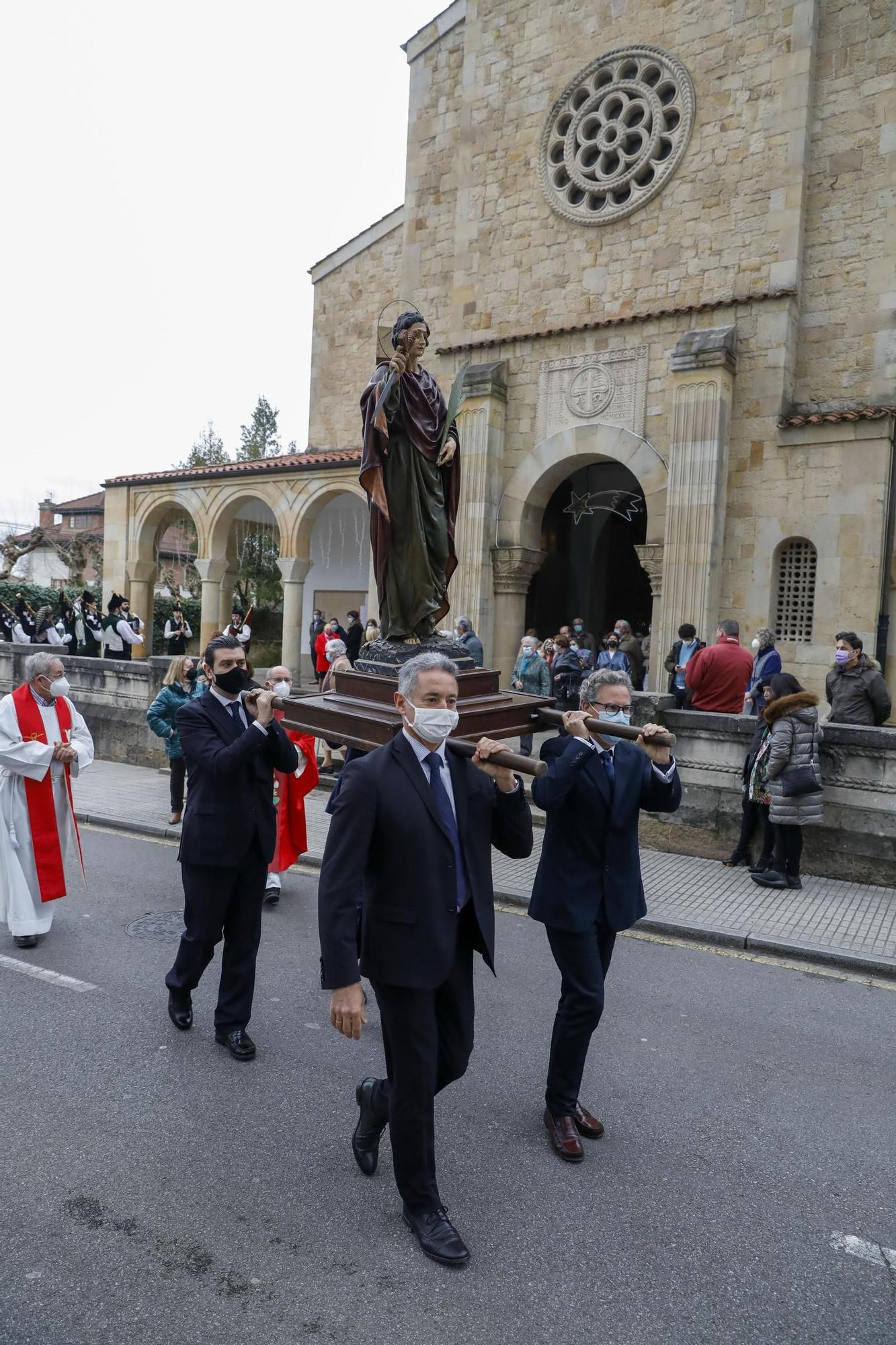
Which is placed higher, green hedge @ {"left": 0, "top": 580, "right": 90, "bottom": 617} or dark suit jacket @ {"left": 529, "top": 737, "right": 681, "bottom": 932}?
green hedge @ {"left": 0, "top": 580, "right": 90, "bottom": 617}

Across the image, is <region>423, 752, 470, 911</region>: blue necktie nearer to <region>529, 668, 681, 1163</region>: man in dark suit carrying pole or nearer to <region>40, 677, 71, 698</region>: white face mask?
<region>529, 668, 681, 1163</region>: man in dark suit carrying pole

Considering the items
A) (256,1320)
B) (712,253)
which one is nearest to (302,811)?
(256,1320)

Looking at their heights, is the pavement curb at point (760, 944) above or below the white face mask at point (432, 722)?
below

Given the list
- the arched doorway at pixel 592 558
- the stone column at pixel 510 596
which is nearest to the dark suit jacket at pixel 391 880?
the stone column at pixel 510 596

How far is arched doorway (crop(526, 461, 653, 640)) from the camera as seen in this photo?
19.0 metres

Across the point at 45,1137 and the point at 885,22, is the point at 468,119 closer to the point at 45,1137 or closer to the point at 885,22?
the point at 885,22

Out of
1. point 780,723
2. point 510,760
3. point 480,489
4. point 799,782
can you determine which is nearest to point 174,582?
point 480,489

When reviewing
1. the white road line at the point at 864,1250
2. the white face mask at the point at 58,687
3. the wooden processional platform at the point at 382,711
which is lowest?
the white road line at the point at 864,1250

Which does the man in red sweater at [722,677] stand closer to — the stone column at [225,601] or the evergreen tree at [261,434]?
the stone column at [225,601]

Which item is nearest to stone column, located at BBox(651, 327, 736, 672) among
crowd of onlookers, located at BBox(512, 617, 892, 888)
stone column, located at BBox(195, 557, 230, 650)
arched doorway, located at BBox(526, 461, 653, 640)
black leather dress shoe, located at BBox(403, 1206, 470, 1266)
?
crowd of onlookers, located at BBox(512, 617, 892, 888)

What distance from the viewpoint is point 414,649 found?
5.48 meters

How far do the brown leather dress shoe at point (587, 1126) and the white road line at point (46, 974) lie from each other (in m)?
3.06

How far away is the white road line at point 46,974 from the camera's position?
547cm

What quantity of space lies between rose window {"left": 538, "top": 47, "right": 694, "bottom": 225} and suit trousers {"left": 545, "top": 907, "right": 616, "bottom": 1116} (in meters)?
15.0
